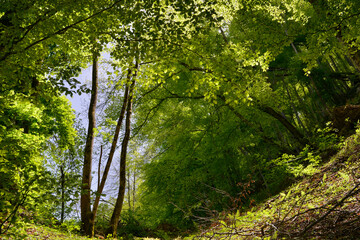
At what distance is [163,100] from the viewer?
11602 mm

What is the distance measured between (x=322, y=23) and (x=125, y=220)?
11.9 meters

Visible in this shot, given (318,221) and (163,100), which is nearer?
(318,221)

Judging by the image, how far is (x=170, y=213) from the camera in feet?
48.2

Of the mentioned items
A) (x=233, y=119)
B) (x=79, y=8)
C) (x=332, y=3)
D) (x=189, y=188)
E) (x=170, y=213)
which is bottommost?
(x=170, y=213)

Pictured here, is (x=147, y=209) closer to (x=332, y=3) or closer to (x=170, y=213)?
(x=170, y=213)

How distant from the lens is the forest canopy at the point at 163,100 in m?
3.99

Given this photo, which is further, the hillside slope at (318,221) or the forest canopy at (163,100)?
the forest canopy at (163,100)

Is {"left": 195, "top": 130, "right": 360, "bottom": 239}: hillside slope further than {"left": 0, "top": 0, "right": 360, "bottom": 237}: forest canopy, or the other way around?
{"left": 0, "top": 0, "right": 360, "bottom": 237}: forest canopy

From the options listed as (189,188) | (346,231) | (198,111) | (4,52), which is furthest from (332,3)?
(189,188)

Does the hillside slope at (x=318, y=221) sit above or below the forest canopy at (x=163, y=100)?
below

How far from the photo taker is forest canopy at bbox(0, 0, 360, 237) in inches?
157

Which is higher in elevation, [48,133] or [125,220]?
[48,133]

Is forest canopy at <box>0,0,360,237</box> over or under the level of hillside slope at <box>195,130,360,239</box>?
over

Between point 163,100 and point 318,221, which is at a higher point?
Result: point 163,100
